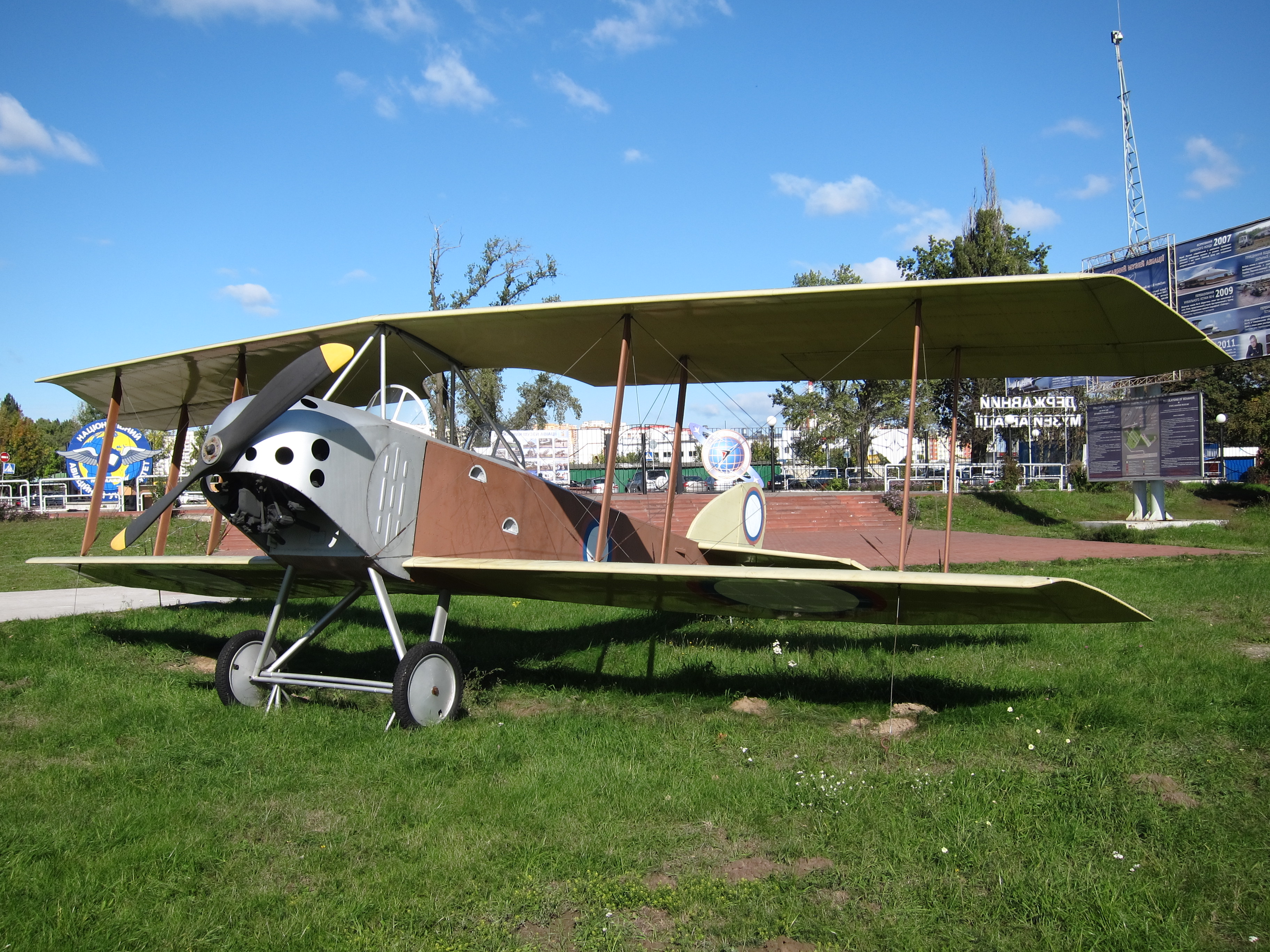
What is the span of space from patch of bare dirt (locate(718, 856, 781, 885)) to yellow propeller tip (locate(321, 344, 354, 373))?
402 cm

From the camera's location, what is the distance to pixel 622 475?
1721 inches

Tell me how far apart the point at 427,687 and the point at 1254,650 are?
7242 mm

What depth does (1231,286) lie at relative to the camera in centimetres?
2331

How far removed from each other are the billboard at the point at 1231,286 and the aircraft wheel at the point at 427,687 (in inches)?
933

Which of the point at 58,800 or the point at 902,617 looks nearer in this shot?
the point at 58,800

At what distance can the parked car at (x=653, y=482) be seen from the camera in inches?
1228

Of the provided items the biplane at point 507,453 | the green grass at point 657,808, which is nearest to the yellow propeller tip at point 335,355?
the biplane at point 507,453

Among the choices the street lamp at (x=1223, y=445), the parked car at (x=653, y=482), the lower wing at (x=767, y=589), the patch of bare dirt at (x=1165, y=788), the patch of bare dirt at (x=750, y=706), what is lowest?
the patch of bare dirt at (x=750, y=706)

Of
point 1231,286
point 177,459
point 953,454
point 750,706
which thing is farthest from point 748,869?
point 1231,286

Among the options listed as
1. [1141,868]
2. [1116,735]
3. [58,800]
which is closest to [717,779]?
[1141,868]

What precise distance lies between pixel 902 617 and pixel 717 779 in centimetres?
237

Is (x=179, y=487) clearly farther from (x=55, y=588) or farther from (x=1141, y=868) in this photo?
(x=55, y=588)

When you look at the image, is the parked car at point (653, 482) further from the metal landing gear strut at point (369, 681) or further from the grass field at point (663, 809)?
the metal landing gear strut at point (369, 681)

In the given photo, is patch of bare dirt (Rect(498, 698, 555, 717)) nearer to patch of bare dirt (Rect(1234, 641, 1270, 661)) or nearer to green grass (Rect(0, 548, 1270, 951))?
green grass (Rect(0, 548, 1270, 951))
